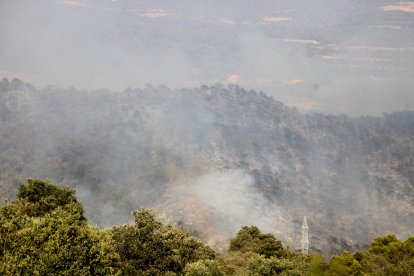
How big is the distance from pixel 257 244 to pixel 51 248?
46.2 meters

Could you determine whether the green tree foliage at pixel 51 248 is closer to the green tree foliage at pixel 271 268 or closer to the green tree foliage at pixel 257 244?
the green tree foliage at pixel 271 268

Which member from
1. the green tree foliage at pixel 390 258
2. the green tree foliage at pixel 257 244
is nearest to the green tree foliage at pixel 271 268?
the green tree foliage at pixel 390 258

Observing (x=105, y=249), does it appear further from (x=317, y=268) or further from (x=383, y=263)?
(x=383, y=263)

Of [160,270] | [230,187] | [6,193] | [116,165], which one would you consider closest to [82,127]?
[116,165]

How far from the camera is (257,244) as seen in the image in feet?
214

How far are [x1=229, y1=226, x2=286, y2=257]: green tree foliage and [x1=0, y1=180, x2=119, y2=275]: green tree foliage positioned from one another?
3843cm

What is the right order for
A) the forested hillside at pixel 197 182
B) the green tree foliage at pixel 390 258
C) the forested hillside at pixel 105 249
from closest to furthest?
the forested hillside at pixel 105 249 < the green tree foliage at pixel 390 258 < the forested hillside at pixel 197 182

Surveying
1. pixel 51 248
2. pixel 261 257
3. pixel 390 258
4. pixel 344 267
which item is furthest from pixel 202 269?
pixel 390 258

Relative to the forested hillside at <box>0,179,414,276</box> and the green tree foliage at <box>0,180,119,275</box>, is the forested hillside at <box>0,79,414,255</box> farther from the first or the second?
the green tree foliage at <box>0,180,119,275</box>

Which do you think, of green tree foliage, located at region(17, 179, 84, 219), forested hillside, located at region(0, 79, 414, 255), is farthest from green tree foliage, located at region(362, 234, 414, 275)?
forested hillside, located at region(0, 79, 414, 255)

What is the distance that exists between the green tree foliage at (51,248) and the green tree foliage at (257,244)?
126ft

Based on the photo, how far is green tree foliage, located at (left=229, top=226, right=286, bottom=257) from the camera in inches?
2441

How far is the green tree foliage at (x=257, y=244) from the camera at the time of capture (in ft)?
203

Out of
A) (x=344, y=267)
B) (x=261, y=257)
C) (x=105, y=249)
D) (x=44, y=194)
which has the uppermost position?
(x=105, y=249)
